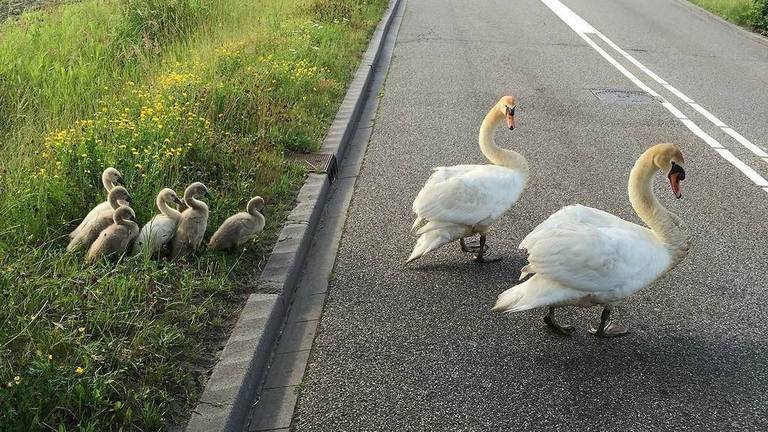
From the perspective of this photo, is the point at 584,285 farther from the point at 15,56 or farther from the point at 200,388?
the point at 15,56

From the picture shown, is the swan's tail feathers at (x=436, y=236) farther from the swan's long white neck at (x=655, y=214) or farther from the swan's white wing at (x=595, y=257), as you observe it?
the swan's long white neck at (x=655, y=214)

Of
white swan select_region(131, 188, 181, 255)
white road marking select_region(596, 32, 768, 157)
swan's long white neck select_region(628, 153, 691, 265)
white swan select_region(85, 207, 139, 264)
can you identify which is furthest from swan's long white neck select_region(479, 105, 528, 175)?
white road marking select_region(596, 32, 768, 157)

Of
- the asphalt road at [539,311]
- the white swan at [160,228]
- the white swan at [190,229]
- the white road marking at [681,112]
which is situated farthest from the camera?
the white road marking at [681,112]

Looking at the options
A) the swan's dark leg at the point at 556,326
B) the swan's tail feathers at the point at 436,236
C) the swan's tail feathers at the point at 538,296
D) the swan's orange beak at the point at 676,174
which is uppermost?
the swan's orange beak at the point at 676,174

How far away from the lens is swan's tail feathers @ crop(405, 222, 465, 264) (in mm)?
5285

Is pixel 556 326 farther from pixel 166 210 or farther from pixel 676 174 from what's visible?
pixel 166 210

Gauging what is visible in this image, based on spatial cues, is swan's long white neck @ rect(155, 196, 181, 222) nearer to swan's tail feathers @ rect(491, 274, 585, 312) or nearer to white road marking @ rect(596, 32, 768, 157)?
swan's tail feathers @ rect(491, 274, 585, 312)

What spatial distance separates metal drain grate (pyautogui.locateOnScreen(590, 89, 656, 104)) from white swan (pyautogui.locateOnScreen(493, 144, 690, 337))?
6.37 meters

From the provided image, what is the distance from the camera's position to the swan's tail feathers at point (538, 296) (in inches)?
169

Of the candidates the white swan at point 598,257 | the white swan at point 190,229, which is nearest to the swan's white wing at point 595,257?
the white swan at point 598,257

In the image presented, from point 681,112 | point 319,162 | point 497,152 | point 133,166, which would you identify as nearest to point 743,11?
point 681,112

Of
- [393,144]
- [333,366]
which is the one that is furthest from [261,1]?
[333,366]

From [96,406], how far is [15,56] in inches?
294

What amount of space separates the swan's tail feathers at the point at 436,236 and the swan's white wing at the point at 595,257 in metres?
0.84
